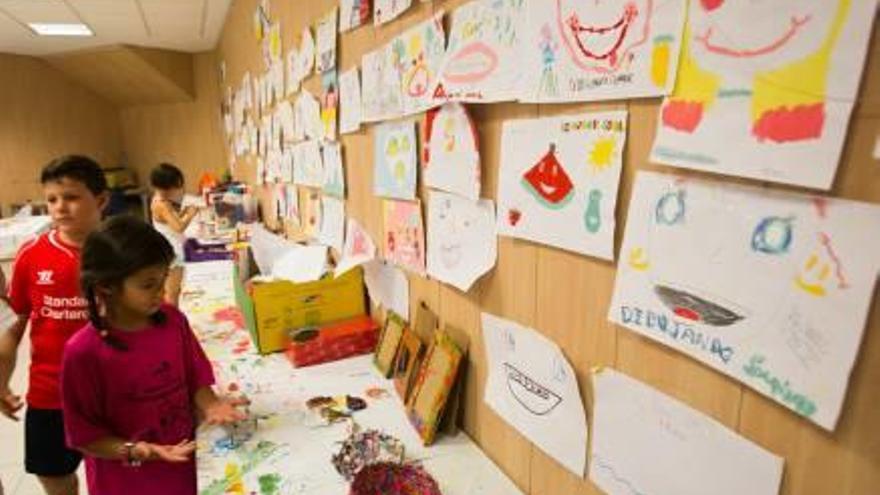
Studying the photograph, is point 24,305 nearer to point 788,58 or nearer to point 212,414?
point 212,414

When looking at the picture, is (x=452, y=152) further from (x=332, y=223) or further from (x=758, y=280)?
(x=332, y=223)

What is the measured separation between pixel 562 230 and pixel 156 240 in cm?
76

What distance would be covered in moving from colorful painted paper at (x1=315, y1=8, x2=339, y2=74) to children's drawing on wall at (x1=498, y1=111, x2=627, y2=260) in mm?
970

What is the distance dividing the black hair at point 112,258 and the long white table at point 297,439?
1.00 ft

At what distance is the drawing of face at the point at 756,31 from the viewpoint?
45cm

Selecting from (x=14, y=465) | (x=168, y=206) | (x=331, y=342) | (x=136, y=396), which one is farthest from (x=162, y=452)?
(x=168, y=206)

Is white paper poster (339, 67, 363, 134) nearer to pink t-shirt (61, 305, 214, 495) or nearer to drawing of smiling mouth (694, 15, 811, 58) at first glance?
pink t-shirt (61, 305, 214, 495)

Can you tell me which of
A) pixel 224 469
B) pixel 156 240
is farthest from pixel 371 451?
pixel 156 240

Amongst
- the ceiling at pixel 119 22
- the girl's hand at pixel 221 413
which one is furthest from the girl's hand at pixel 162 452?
the ceiling at pixel 119 22

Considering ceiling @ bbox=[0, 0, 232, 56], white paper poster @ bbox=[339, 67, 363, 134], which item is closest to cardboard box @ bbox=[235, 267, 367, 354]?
white paper poster @ bbox=[339, 67, 363, 134]

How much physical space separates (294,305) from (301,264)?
0.20 metres

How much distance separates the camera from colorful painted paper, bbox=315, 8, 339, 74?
63.9 inches

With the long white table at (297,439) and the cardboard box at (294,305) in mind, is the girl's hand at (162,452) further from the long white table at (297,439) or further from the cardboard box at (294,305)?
the cardboard box at (294,305)

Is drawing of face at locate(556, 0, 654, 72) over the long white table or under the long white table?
over
